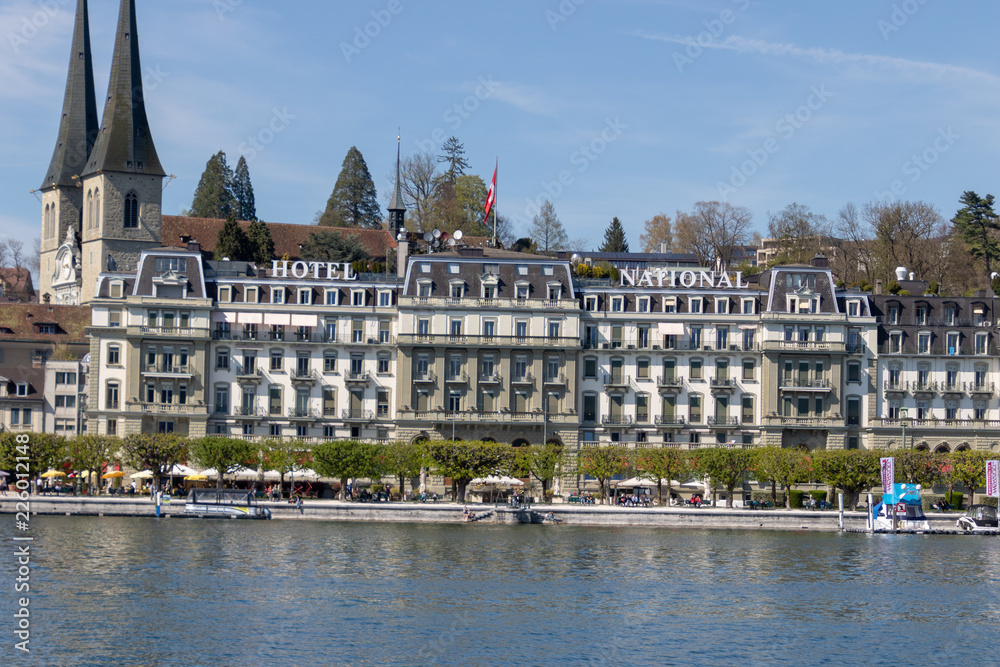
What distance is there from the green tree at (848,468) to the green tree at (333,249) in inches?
2253

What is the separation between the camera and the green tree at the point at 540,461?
94.6m

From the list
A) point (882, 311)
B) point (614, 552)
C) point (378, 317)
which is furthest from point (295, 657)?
point (882, 311)

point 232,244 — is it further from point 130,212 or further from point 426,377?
point 426,377

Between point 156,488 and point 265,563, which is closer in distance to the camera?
point 265,563

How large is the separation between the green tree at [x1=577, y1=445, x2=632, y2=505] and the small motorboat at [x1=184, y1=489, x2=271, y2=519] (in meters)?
21.3

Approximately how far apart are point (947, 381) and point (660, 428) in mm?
22011

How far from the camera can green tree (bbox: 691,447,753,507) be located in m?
93.9

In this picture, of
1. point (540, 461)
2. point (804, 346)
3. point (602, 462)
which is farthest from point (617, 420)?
point (804, 346)

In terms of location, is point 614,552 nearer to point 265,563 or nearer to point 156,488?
point 265,563

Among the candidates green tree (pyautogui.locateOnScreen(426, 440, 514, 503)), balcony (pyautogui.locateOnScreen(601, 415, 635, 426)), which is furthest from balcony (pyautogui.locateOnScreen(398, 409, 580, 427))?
green tree (pyautogui.locateOnScreen(426, 440, 514, 503))

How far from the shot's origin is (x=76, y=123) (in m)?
157

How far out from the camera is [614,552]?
239 feet

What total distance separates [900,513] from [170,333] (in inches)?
2004

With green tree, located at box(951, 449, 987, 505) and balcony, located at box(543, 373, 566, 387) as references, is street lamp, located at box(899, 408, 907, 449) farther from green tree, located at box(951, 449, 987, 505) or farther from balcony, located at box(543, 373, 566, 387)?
balcony, located at box(543, 373, 566, 387)
